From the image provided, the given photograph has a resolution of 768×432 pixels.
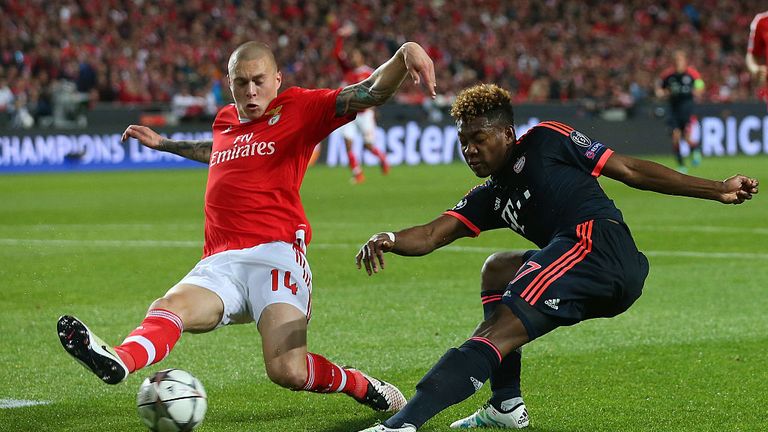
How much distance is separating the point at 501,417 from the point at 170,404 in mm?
1438

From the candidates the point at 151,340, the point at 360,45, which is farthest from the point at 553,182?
the point at 360,45

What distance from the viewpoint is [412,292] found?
8.99m

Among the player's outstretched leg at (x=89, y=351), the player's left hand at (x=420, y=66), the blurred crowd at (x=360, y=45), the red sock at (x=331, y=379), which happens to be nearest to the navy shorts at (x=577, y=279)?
the player's left hand at (x=420, y=66)

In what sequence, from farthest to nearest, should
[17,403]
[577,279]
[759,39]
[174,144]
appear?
1. [759,39]
2. [174,144]
3. [17,403]
4. [577,279]

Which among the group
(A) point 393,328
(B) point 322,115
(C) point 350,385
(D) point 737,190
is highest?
(B) point 322,115

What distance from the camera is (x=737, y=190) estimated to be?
4777mm

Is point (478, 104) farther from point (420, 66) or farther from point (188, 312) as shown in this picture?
point (188, 312)

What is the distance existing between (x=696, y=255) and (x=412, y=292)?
333cm

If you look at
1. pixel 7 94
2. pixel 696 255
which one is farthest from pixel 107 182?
pixel 696 255

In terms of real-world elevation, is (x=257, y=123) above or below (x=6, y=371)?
above

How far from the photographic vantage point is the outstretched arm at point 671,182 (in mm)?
4719

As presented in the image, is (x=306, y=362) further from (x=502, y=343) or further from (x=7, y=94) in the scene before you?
(x=7, y=94)

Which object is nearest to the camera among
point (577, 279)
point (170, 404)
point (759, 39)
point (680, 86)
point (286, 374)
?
point (170, 404)

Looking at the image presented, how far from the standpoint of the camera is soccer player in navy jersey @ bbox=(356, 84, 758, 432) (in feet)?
14.8
